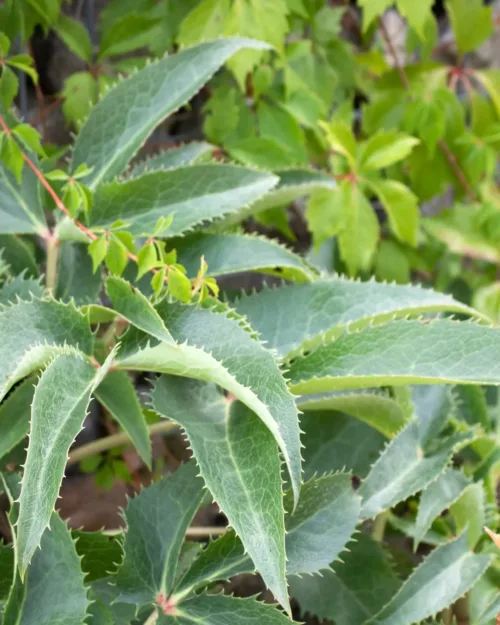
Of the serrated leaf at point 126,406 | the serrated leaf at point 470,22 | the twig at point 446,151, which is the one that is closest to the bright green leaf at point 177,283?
the serrated leaf at point 126,406

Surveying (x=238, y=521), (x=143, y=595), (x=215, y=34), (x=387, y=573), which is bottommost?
(x=387, y=573)

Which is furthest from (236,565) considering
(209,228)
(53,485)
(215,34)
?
(215,34)

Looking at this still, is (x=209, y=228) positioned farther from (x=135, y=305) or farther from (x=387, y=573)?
(x=387, y=573)

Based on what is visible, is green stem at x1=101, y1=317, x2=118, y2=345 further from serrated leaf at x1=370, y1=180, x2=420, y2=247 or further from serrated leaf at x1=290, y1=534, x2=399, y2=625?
serrated leaf at x1=370, y1=180, x2=420, y2=247

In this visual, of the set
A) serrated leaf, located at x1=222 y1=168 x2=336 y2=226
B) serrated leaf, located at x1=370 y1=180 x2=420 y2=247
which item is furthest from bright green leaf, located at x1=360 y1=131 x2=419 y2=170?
serrated leaf, located at x1=222 y1=168 x2=336 y2=226

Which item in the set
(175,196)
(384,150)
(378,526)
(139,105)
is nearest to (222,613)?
(378,526)

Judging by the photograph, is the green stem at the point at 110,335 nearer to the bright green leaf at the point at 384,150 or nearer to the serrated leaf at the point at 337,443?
the serrated leaf at the point at 337,443
